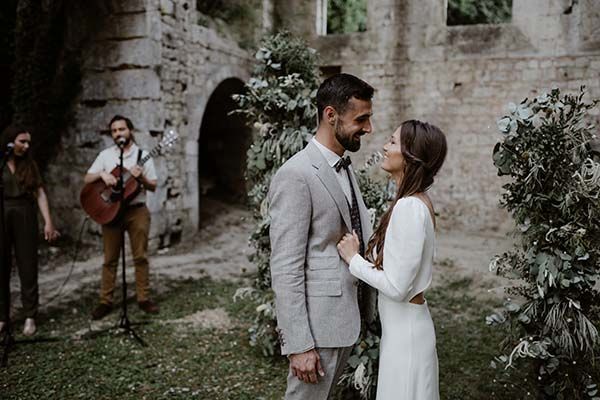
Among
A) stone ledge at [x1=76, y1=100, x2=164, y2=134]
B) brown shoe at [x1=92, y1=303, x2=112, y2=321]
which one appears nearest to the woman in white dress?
brown shoe at [x1=92, y1=303, x2=112, y2=321]

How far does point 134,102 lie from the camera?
751 centimetres

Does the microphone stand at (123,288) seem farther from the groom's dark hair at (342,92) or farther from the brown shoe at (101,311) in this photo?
the groom's dark hair at (342,92)

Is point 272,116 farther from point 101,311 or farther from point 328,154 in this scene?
point 101,311

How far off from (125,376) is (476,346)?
107 inches

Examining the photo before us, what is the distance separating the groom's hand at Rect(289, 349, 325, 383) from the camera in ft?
6.51

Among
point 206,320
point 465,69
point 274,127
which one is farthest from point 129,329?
point 465,69

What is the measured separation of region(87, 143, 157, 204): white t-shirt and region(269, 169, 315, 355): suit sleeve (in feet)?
10.7

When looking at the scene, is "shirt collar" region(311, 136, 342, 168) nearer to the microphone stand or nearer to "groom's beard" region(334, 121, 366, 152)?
"groom's beard" region(334, 121, 366, 152)

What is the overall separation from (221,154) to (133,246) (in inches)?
234

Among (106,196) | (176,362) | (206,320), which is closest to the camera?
(176,362)

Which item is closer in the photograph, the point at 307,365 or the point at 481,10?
the point at 307,365

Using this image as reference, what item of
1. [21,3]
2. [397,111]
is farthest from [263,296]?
[397,111]

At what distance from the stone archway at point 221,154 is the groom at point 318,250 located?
839 cm

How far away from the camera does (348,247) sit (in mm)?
2111
